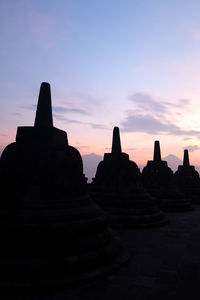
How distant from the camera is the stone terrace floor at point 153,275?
6184mm

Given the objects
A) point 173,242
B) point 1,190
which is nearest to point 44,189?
point 1,190

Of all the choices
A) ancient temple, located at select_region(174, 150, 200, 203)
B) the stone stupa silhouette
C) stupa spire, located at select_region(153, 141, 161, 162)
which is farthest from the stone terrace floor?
ancient temple, located at select_region(174, 150, 200, 203)

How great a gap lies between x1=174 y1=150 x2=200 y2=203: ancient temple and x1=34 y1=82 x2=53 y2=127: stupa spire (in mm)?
21414

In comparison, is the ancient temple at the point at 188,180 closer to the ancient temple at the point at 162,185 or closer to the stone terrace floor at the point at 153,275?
the ancient temple at the point at 162,185

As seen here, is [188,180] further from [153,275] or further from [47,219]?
[47,219]

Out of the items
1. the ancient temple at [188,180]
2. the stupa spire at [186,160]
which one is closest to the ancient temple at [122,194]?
the ancient temple at [188,180]

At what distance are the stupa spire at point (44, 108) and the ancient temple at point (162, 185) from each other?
14.5 metres

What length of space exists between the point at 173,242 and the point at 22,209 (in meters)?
6.75

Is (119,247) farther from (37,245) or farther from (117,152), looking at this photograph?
(117,152)

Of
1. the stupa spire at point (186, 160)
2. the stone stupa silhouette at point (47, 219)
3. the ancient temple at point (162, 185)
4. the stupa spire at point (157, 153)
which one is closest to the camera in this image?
the stone stupa silhouette at point (47, 219)

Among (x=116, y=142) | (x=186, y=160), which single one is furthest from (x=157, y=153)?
(x=116, y=142)

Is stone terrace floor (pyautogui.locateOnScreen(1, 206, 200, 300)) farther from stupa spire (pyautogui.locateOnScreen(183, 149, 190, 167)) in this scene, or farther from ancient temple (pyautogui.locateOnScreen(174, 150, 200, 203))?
stupa spire (pyautogui.locateOnScreen(183, 149, 190, 167))

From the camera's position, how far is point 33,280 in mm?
6629

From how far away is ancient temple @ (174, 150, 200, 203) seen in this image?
2725 centimetres
